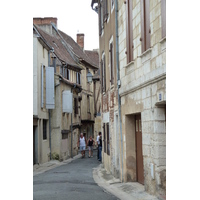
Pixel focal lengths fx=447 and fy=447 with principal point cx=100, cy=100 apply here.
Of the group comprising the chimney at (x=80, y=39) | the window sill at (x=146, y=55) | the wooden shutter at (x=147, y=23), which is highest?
the chimney at (x=80, y=39)

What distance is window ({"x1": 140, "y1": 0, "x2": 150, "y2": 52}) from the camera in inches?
400

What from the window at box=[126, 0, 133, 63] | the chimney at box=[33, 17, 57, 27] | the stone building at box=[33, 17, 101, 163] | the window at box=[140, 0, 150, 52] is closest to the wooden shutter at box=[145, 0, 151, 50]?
the window at box=[140, 0, 150, 52]

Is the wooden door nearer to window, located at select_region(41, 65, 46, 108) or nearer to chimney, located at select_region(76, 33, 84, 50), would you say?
window, located at select_region(41, 65, 46, 108)

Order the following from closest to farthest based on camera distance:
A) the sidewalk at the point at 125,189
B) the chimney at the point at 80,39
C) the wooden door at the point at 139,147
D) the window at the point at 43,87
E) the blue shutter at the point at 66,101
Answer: the sidewalk at the point at 125,189 → the wooden door at the point at 139,147 → the window at the point at 43,87 → the blue shutter at the point at 66,101 → the chimney at the point at 80,39

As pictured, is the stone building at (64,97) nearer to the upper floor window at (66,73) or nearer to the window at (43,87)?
the upper floor window at (66,73)

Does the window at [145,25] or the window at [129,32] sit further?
the window at [129,32]

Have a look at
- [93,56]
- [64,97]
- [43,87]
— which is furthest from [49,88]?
[93,56]

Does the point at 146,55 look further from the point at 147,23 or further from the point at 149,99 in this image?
the point at 149,99

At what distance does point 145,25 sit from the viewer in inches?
411

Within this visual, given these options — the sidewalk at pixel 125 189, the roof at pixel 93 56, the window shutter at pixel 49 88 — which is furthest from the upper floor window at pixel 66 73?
the sidewalk at pixel 125 189

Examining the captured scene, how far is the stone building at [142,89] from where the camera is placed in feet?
31.0
